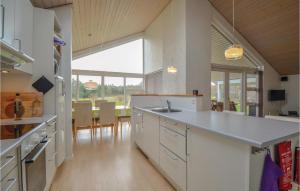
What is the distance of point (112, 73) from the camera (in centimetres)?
692


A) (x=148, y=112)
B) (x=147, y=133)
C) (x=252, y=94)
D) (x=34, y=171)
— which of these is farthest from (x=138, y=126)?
(x=252, y=94)

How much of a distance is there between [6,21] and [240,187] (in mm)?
2446

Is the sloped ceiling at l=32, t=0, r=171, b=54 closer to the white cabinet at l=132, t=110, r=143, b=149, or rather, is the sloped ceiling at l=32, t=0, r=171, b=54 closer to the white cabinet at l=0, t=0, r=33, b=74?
the white cabinet at l=0, t=0, r=33, b=74

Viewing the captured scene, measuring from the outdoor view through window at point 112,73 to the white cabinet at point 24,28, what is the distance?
14.0 ft

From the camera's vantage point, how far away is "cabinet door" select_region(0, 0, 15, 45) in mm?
1437

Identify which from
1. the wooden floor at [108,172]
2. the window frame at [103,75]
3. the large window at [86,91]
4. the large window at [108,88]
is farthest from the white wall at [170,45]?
the large window at [86,91]

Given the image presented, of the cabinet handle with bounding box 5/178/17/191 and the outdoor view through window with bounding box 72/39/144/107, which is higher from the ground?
the outdoor view through window with bounding box 72/39/144/107

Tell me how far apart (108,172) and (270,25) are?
17.5 feet

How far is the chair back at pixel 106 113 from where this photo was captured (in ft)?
13.5

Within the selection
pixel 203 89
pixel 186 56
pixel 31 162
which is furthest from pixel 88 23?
pixel 31 162

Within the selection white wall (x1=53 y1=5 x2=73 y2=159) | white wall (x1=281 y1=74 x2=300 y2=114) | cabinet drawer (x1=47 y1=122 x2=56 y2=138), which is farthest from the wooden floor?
white wall (x1=281 y1=74 x2=300 y2=114)

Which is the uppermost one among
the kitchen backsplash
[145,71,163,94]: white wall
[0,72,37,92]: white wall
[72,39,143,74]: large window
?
[72,39,143,74]: large window

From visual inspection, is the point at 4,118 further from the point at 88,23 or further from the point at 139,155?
the point at 88,23

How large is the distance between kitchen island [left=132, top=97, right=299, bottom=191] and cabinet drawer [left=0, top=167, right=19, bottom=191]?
55.5 inches
